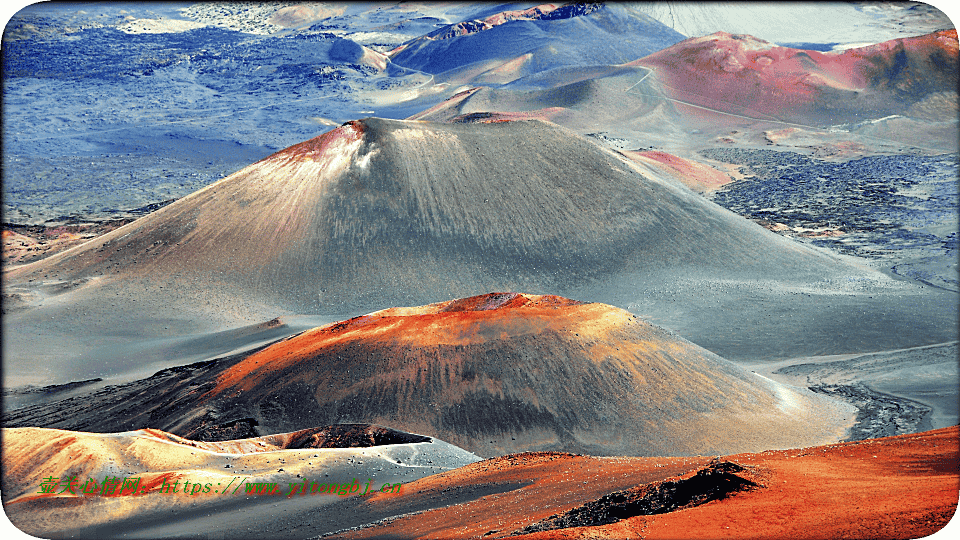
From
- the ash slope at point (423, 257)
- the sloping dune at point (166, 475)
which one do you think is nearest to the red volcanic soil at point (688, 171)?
the ash slope at point (423, 257)

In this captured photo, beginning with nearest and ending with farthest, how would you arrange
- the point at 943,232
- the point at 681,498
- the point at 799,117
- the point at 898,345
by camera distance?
the point at 681,498 → the point at 898,345 → the point at 943,232 → the point at 799,117

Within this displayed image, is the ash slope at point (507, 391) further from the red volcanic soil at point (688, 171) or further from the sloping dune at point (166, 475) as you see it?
the red volcanic soil at point (688, 171)

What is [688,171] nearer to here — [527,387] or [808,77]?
[808,77]

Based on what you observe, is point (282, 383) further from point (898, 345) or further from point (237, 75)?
point (237, 75)

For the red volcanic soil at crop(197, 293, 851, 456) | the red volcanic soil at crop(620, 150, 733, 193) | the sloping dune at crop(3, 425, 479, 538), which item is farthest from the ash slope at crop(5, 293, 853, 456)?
the red volcanic soil at crop(620, 150, 733, 193)

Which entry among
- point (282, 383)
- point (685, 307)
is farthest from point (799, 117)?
point (282, 383)

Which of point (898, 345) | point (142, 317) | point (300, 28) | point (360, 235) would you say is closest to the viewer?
point (898, 345)

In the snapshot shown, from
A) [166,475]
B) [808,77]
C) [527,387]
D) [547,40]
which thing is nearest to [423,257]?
[527,387]
